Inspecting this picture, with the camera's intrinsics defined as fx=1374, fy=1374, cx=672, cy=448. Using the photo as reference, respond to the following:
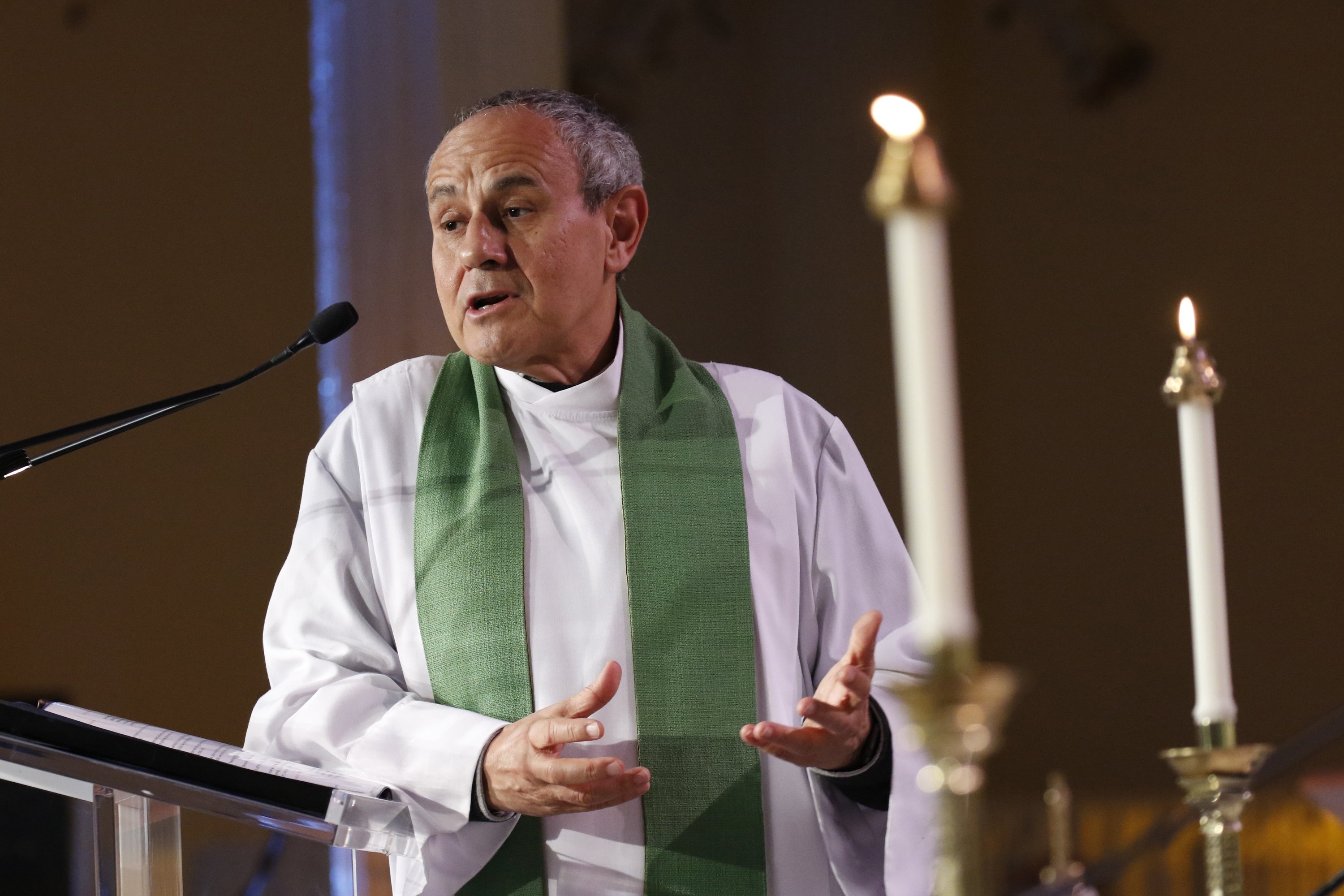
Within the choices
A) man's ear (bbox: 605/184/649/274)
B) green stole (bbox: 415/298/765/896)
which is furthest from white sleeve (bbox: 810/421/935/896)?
man's ear (bbox: 605/184/649/274)

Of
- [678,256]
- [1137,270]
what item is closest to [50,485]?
[678,256]

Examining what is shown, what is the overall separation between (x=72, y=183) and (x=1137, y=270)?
271cm

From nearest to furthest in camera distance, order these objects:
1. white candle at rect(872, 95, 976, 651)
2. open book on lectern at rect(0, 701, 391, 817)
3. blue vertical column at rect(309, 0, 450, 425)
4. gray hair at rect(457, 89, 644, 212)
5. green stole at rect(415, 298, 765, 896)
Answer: white candle at rect(872, 95, 976, 651) → open book on lectern at rect(0, 701, 391, 817) → green stole at rect(415, 298, 765, 896) → gray hair at rect(457, 89, 644, 212) → blue vertical column at rect(309, 0, 450, 425)

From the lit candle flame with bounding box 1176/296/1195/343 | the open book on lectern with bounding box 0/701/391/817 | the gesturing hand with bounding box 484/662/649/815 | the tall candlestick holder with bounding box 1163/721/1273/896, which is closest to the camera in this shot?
the tall candlestick holder with bounding box 1163/721/1273/896

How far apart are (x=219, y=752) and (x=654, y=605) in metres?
0.81

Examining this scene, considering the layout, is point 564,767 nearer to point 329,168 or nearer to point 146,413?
point 146,413

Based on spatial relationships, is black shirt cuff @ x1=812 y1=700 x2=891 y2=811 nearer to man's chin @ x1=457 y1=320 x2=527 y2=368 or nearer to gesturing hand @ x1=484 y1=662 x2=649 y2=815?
gesturing hand @ x1=484 y1=662 x2=649 y2=815

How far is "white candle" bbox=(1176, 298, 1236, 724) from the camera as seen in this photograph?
123 cm

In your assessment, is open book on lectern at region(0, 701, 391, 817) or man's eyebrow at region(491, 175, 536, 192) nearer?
open book on lectern at region(0, 701, 391, 817)

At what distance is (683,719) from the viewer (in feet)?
Answer: 7.61

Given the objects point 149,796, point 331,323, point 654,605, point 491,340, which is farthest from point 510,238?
point 149,796

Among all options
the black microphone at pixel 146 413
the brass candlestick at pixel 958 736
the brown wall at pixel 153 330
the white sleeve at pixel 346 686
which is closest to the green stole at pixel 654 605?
the white sleeve at pixel 346 686

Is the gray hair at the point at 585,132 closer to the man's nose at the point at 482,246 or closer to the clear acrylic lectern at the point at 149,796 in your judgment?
→ the man's nose at the point at 482,246

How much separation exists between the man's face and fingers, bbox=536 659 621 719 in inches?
29.3
